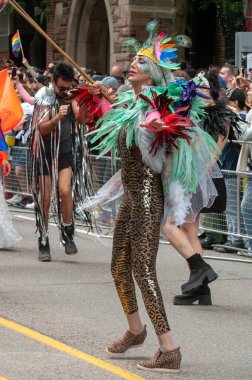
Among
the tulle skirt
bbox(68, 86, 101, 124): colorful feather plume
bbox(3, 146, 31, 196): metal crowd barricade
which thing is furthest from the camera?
bbox(3, 146, 31, 196): metal crowd barricade

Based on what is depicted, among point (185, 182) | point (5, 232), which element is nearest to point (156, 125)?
point (185, 182)

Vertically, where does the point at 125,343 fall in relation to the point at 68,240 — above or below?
above

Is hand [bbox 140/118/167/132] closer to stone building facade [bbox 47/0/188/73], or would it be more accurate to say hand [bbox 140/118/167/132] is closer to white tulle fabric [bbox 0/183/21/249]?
white tulle fabric [bbox 0/183/21/249]

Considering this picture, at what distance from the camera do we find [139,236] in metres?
6.83

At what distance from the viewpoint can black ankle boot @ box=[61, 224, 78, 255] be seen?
37.9ft

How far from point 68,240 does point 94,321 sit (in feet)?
11.2

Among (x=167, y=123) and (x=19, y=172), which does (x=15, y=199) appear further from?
(x=167, y=123)

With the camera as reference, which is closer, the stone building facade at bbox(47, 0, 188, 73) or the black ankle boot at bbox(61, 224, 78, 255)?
the black ankle boot at bbox(61, 224, 78, 255)

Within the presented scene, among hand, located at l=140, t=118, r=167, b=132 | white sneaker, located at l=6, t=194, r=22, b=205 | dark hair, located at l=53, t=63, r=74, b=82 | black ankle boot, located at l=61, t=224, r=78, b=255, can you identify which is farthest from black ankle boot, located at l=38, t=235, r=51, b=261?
white sneaker, located at l=6, t=194, r=22, b=205

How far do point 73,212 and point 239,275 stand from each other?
201 cm

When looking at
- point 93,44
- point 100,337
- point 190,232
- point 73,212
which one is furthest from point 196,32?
point 100,337

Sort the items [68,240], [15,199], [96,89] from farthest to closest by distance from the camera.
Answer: [15,199]
[68,240]
[96,89]

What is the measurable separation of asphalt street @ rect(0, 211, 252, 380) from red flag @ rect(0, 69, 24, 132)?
1416 millimetres

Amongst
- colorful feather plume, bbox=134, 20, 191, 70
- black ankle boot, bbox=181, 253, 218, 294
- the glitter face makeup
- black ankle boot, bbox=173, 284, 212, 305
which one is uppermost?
colorful feather plume, bbox=134, 20, 191, 70
